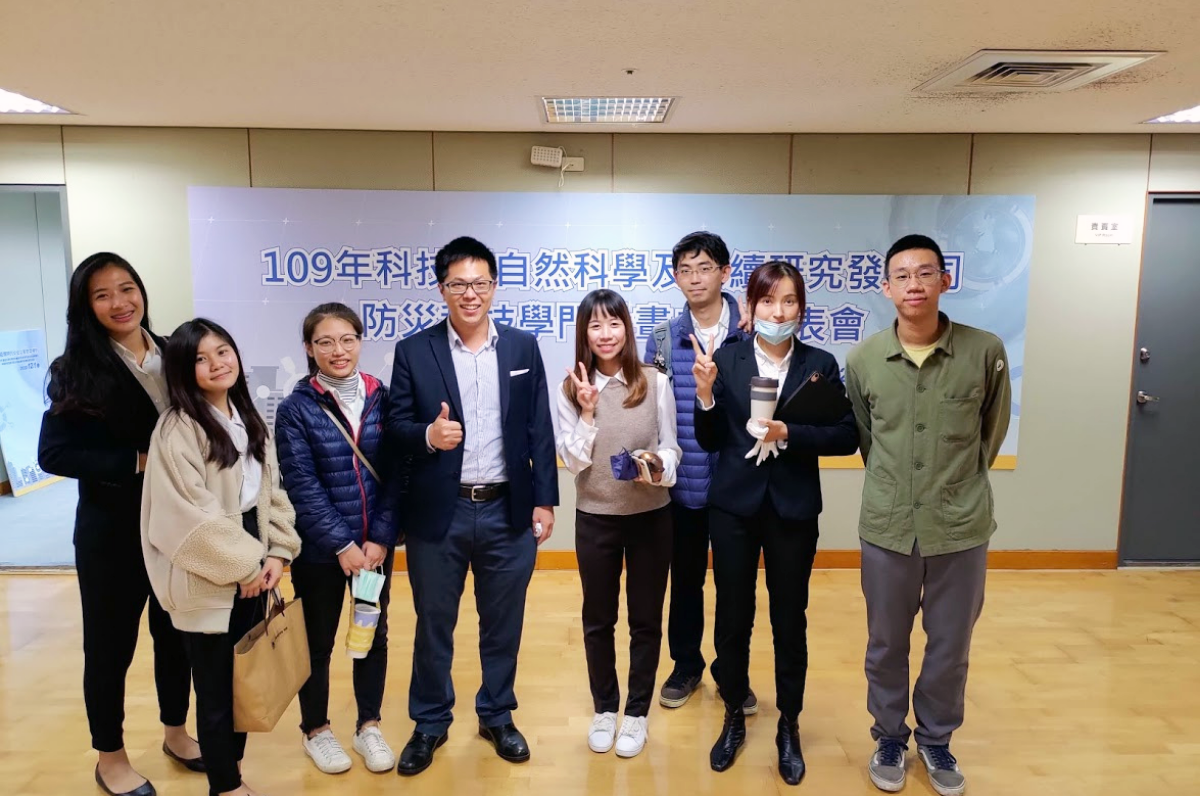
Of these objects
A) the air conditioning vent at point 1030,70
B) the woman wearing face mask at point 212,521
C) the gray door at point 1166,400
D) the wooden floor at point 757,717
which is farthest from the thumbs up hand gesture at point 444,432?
the gray door at point 1166,400

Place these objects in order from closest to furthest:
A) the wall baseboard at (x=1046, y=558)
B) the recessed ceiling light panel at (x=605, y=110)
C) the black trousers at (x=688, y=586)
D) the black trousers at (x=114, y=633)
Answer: the black trousers at (x=114, y=633) → the black trousers at (x=688, y=586) → the recessed ceiling light panel at (x=605, y=110) → the wall baseboard at (x=1046, y=558)

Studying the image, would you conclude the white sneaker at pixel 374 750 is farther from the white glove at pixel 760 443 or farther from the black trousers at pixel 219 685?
the white glove at pixel 760 443

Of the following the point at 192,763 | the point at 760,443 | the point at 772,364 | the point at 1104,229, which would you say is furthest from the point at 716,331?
the point at 1104,229

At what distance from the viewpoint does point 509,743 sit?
257 centimetres

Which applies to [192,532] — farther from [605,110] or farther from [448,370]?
[605,110]

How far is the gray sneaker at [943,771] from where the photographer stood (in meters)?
2.41

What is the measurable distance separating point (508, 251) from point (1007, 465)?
319 cm

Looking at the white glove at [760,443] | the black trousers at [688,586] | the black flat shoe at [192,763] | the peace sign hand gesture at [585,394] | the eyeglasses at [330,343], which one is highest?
the eyeglasses at [330,343]

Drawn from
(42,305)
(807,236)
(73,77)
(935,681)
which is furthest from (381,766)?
(42,305)

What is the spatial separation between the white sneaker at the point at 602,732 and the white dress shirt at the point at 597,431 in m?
0.91

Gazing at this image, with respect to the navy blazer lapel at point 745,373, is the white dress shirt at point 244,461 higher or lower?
lower

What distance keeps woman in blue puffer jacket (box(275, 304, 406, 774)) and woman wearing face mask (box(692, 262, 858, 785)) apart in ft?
3.38

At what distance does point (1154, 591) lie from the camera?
14.0 feet

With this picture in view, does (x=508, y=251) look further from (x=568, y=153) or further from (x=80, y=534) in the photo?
(x=80, y=534)
